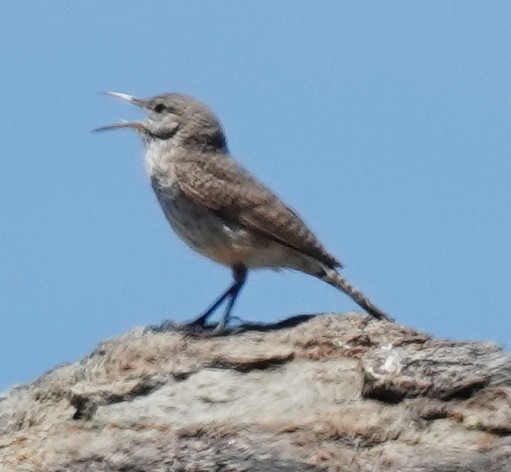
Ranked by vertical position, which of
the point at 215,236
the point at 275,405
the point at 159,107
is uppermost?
the point at 159,107

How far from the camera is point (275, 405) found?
942 centimetres

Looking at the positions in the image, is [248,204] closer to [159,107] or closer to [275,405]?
[159,107]

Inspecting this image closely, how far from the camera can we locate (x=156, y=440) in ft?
30.4

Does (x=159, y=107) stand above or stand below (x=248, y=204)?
above

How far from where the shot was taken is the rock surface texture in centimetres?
888

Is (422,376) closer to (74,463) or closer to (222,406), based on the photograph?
(222,406)

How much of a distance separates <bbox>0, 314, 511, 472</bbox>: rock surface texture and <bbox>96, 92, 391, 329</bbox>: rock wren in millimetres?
1162

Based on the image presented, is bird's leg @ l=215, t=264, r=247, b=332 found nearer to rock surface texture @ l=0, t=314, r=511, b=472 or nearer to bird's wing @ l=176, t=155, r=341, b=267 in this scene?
bird's wing @ l=176, t=155, r=341, b=267

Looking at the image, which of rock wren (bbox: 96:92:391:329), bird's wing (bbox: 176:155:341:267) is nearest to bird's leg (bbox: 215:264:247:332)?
rock wren (bbox: 96:92:391:329)

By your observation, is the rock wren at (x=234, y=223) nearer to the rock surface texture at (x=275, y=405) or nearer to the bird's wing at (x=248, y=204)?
the bird's wing at (x=248, y=204)

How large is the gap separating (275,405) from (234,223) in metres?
2.64

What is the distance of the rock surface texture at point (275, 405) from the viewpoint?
888 centimetres

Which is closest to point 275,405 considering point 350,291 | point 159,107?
point 350,291

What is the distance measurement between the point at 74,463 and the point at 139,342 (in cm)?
129
